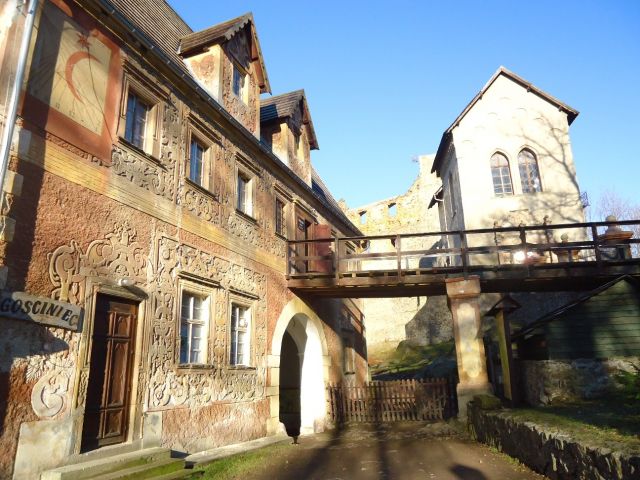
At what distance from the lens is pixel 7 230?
550 centimetres

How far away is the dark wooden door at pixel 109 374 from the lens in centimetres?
654

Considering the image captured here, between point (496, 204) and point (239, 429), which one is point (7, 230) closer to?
point (239, 429)

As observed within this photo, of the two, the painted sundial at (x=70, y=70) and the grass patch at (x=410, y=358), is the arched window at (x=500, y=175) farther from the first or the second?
the painted sundial at (x=70, y=70)

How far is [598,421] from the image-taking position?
6148 mm

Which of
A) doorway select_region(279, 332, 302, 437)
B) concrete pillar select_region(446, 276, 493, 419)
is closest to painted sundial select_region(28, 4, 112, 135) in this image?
concrete pillar select_region(446, 276, 493, 419)

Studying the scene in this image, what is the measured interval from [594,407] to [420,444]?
12.3 feet

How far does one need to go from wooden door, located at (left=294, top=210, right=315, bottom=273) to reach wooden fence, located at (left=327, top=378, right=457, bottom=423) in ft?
13.1

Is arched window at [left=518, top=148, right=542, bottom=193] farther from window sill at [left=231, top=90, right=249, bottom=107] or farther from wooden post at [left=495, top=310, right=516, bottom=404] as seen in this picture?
window sill at [left=231, top=90, right=249, bottom=107]

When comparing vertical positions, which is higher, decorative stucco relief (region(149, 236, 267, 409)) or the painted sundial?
the painted sundial

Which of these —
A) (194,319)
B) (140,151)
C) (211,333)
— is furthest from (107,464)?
(140,151)

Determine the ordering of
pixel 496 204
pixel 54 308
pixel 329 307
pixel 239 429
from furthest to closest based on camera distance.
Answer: pixel 496 204 < pixel 329 307 < pixel 239 429 < pixel 54 308

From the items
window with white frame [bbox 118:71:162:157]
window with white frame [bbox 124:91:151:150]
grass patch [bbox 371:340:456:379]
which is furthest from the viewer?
grass patch [bbox 371:340:456:379]

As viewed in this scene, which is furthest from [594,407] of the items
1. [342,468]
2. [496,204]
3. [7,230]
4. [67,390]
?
[496,204]

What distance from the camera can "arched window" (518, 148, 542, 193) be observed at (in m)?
22.2
